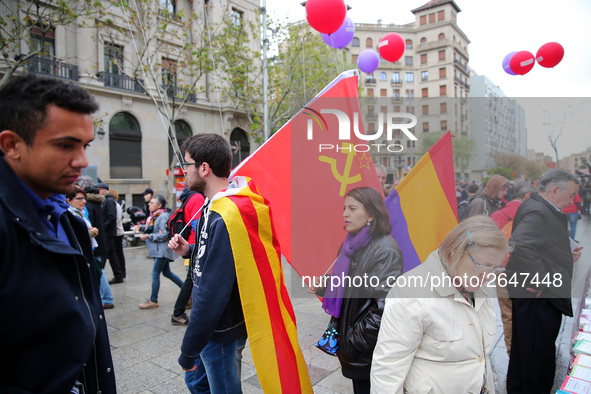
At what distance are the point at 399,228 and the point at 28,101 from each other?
240 cm

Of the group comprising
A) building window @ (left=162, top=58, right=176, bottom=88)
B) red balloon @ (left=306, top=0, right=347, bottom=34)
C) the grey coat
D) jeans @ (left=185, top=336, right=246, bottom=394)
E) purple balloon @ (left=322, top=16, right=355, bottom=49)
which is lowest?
jeans @ (left=185, top=336, right=246, bottom=394)

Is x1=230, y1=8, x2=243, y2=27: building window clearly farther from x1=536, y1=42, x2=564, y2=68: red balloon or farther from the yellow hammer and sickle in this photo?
the yellow hammer and sickle

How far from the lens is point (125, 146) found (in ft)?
67.3

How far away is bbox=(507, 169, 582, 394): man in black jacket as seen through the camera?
2791mm

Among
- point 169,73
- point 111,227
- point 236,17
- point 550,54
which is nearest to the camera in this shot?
point 550,54

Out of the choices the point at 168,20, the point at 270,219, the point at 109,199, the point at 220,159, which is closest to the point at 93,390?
the point at 270,219

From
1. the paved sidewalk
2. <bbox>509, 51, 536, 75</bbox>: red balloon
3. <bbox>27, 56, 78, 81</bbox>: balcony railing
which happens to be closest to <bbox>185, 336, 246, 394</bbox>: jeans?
the paved sidewalk

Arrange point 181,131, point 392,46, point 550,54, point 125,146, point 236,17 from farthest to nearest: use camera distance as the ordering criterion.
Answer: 1. point 181,131
2. point 125,146
3. point 236,17
4. point 392,46
5. point 550,54

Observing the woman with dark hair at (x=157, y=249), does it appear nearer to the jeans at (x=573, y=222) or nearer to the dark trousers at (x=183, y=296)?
the dark trousers at (x=183, y=296)

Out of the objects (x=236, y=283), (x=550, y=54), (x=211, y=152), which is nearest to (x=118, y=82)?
(x=550, y=54)

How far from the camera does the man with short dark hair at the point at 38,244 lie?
1.06m

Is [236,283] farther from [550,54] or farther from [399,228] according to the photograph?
[550,54]

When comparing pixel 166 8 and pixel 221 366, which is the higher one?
pixel 166 8

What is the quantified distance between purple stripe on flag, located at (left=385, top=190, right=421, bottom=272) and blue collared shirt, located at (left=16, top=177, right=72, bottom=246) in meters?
2.11
